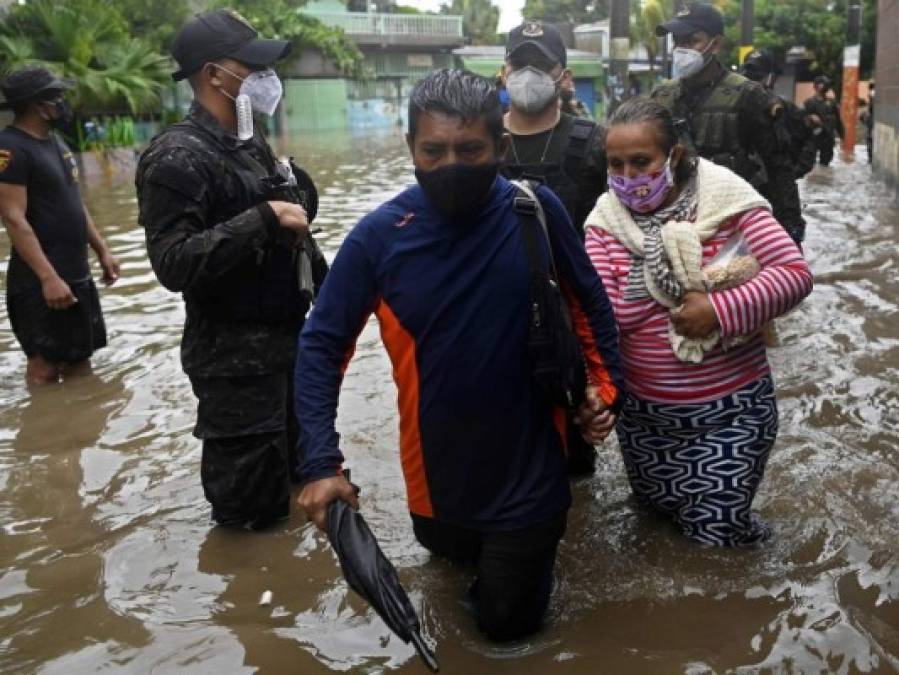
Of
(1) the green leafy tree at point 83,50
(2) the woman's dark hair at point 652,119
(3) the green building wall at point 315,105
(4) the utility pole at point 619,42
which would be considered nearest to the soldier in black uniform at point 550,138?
(2) the woman's dark hair at point 652,119

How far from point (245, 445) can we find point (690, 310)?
1819mm

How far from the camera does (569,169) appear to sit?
413 cm

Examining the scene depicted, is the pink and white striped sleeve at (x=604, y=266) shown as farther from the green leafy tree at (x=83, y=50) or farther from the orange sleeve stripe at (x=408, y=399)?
the green leafy tree at (x=83, y=50)

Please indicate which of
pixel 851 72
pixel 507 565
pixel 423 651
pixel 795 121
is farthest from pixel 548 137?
pixel 851 72

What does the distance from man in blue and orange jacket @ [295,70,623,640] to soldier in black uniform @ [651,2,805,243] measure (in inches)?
117

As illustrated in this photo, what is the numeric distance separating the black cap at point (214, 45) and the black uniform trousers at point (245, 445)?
120 cm

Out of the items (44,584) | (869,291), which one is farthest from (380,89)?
(44,584)

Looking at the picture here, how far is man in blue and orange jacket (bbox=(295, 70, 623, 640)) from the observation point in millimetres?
2553

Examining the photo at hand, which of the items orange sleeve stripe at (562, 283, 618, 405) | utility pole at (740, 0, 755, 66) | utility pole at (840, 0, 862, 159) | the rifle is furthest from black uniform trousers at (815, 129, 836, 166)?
orange sleeve stripe at (562, 283, 618, 405)

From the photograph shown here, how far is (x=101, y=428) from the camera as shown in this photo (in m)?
5.36

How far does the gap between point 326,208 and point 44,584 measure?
10.6 meters

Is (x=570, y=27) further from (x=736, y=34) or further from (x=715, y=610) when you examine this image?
(x=715, y=610)

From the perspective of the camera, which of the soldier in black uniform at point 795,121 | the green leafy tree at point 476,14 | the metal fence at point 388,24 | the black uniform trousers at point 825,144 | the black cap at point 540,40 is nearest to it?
the black cap at point 540,40

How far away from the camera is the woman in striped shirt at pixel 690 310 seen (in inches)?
119
